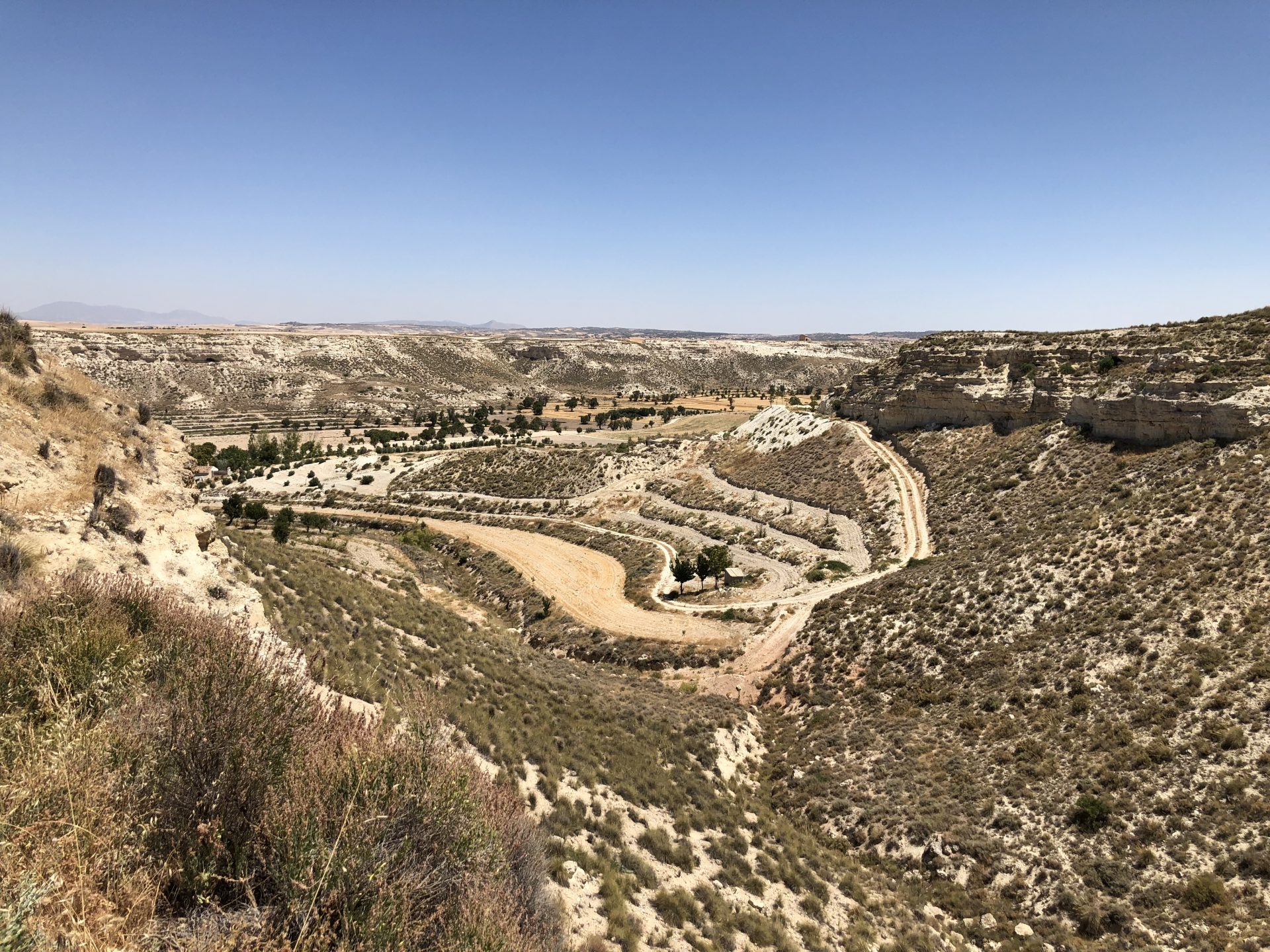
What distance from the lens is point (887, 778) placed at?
1766 cm

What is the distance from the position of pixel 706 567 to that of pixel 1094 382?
1054 inches

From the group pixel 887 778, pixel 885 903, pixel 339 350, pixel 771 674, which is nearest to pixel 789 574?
pixel 771 674

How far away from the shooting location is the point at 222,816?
573cm

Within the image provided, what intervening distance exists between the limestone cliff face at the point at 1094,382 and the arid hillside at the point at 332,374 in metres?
112

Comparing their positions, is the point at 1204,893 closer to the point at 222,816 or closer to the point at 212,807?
the point at 222,816

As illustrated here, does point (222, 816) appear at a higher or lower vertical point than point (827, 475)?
higher

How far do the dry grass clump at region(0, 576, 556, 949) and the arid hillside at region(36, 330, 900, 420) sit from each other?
117 meters

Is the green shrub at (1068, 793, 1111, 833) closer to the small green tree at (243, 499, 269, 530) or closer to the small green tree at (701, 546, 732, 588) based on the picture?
the small green tree at (701, 546, 732, 588)

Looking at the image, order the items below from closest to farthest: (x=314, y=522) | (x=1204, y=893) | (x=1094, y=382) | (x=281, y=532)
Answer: (x=1204, y=893) → (x=1094, y=382) → (x=281, y=532) → (x=314, y=522)

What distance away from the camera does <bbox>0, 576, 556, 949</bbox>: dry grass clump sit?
4719 millimetres

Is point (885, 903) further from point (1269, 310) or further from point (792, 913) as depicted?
point (1269, 310)

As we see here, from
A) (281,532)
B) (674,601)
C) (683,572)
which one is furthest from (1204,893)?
(281,532)

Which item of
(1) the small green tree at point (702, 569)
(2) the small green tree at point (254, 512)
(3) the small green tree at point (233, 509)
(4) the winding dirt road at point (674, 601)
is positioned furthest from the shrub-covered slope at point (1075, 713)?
(3) the small green tree at point (233, 509)

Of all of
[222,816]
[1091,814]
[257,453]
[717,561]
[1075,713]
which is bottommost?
[717,561]
